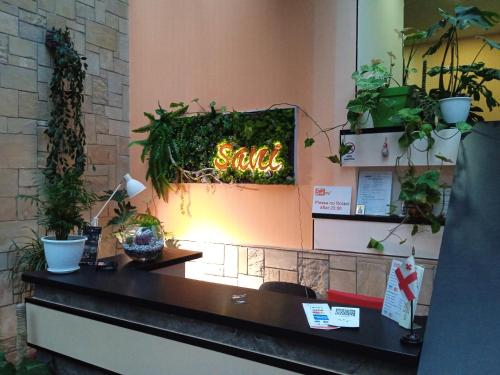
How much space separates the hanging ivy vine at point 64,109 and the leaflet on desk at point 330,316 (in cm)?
282

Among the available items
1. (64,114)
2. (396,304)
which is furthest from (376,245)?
→ (64,114)

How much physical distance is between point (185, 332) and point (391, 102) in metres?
2.19

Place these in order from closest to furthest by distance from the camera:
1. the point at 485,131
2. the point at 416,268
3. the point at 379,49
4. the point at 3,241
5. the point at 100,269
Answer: the point at 416,268 < the point at 100,269 < the point at 485,131 < the point at 3,241 < the point at 379,49

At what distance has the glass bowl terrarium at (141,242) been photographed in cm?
277

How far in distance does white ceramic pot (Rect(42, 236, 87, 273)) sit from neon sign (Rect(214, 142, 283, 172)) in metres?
1.92

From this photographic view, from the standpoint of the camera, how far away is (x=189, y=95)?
479 cm

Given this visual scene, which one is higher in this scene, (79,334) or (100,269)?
(100,269)

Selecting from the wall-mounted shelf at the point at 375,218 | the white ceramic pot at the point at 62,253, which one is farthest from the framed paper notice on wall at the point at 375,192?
the white ceramic pot at the point at 62,253

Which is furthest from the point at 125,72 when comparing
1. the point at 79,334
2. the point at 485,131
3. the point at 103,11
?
the point at 485,131

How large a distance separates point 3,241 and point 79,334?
1823mm

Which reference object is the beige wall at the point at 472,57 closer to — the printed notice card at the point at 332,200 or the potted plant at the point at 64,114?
the printed notice card at the point at 332,200

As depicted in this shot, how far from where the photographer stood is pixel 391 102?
3082mm

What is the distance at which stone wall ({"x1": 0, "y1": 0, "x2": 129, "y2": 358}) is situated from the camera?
3607 mm

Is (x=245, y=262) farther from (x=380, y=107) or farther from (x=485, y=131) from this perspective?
(x=485, y=131)
